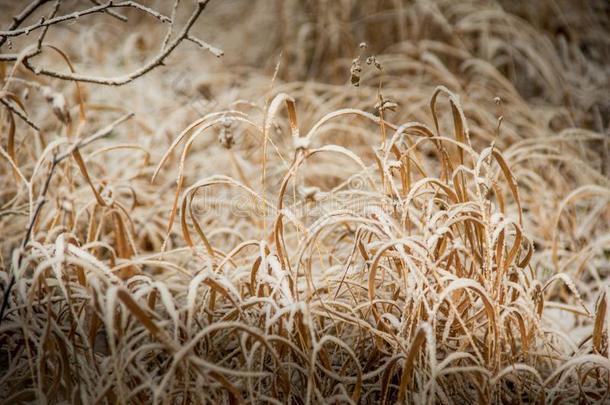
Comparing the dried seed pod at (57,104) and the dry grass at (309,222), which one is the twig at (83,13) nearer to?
the dry grass at (309,222)

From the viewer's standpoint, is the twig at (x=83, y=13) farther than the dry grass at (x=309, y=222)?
Yes

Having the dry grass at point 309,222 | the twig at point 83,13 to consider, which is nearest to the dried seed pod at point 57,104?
the dry grass at point 309,222

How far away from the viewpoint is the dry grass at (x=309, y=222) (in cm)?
85

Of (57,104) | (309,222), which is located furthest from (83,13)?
(309,222)

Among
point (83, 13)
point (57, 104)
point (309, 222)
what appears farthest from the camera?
point (309, 222)

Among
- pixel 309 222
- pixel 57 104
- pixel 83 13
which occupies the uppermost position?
pixel 83 13

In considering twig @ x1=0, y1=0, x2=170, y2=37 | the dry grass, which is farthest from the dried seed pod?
twig @ x1=0, y1=0, x2=170, y2=37

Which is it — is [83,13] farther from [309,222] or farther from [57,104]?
[309,222]

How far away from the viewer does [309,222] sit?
148 centimetres

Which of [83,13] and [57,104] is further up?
[83,13]

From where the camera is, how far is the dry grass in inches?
33.4

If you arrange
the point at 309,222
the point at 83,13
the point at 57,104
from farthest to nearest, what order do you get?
the point at 309,222, the point at 83,13, the point at 57,104

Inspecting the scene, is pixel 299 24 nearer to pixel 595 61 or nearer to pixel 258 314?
pixel 595 61

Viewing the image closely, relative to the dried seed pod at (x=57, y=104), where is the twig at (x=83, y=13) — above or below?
above
